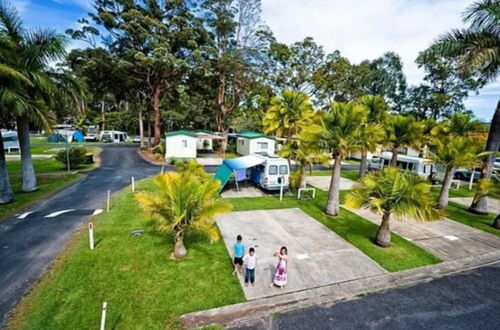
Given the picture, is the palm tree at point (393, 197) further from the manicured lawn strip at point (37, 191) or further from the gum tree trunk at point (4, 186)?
the gum tree trunk at point (4, 186)

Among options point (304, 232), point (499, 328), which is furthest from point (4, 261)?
point (499, 328)

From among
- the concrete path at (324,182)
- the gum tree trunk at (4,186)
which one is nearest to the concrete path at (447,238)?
the concrete path at (324,182)

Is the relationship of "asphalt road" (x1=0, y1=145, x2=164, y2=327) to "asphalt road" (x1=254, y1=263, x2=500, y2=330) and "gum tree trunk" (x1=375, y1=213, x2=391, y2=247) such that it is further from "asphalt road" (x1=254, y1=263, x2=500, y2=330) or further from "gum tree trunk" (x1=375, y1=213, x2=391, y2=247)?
"gum tree trunk" (x1=375, y1=213, x2=391, y2=247)

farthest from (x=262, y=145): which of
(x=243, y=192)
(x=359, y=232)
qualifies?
(x=359, y=232)

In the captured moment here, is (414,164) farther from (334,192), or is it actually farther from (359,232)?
(359,232)

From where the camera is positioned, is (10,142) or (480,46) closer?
(480,46)
